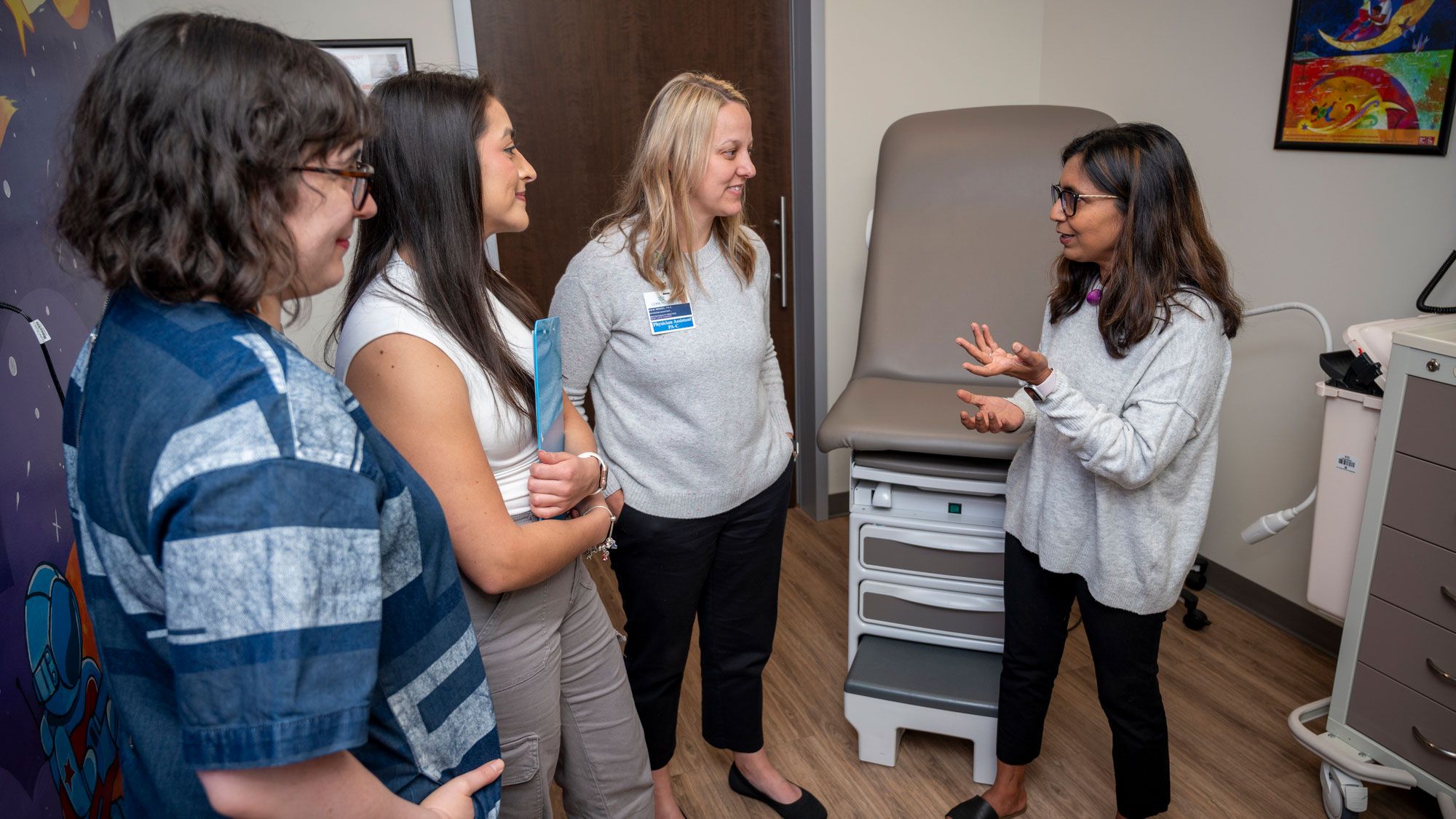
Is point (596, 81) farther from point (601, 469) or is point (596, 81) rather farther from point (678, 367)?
point (601, 469)

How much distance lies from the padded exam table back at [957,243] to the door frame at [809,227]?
20.9 inches

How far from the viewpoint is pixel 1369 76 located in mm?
2164

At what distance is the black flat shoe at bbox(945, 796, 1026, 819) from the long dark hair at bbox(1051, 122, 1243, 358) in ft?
3.31

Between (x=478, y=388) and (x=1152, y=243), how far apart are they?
109cm

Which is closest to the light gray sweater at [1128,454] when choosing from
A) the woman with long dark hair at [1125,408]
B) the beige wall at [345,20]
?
the woman with long dark hair at [1125,408]

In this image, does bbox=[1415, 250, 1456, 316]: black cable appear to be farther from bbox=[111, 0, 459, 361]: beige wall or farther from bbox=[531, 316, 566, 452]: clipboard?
bbox=[111, 0, 459, 361]: beige wall

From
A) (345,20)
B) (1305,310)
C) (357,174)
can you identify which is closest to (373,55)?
(345,20)

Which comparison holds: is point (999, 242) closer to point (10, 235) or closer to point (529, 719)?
point (529, 719)

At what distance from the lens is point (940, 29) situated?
3111mm

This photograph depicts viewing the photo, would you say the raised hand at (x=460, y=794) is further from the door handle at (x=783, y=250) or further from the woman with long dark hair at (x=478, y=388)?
the door handle at (x=783, y=250)

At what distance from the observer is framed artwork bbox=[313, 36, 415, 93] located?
2641 millimetres

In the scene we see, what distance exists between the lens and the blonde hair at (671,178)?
159 cm

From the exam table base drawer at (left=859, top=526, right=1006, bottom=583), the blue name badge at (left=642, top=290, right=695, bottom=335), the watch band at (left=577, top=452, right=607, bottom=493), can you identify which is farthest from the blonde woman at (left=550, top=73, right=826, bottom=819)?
the exam table base drawer at (left=859, top=526, right=1006, bottom=583)

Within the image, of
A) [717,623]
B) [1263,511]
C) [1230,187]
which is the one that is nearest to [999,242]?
[1230,187]
